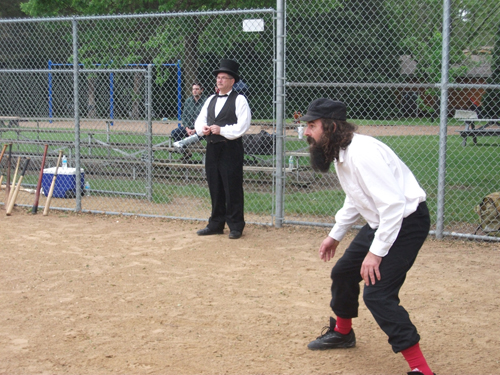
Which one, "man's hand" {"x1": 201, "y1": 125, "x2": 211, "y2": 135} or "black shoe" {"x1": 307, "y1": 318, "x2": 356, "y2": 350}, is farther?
"man's hand" {"x1": 201, "y1": 125, "x2": 211, "y2": 135}

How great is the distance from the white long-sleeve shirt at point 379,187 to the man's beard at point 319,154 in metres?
0.08

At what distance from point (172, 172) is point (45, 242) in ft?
14.3

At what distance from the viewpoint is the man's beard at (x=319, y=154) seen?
326cm

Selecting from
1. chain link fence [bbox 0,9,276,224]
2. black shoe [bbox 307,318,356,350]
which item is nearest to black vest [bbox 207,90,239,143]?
chain link fence [bbox 0,9,276,224]

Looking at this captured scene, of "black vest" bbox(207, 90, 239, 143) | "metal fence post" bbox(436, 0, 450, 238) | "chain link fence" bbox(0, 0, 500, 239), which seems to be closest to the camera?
"metal fence post" bbox(436, 0, 450, 238)

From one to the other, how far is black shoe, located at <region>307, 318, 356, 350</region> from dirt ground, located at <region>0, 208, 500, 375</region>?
5 cm

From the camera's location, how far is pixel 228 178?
6.80m

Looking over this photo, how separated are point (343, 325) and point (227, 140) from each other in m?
3.52

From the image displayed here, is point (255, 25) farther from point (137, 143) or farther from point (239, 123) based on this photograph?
point (137, 143)

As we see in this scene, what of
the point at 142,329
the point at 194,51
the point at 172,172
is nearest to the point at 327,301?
the point at 142,329

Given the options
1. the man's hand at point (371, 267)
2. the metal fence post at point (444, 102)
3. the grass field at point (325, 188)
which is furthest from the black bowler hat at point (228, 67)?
the man's hand at point (371, 267)

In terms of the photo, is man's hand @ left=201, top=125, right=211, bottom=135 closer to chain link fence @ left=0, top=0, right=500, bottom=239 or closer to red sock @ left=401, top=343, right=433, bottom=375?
chain link fence @ left=0, top=0, right=500, bottom=239

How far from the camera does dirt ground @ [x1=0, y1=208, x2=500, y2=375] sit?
3604 millimetres

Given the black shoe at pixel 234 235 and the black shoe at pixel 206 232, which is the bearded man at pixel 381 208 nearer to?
the black shoe at pixel 234 235
